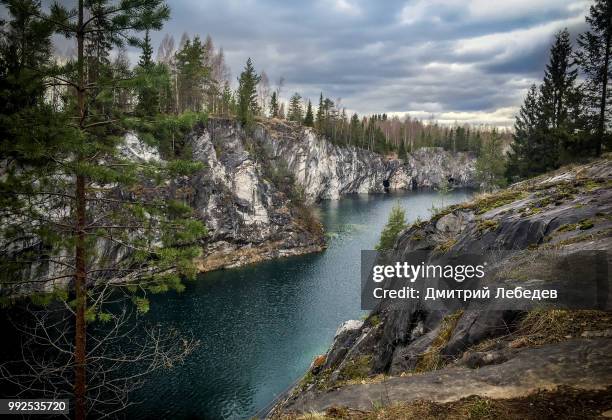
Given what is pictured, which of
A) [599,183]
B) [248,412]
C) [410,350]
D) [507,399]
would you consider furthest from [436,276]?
[248,412]

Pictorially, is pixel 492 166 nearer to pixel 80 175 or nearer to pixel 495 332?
pixel 495 332

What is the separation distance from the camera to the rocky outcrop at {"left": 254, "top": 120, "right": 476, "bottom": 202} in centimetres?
9025

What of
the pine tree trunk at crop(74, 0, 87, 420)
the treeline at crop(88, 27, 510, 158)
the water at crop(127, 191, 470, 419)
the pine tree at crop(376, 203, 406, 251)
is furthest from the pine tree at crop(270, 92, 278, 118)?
the pine tree trunk at crop(74, 0, 87, 420)

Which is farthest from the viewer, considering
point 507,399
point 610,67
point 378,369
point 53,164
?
point 610,67

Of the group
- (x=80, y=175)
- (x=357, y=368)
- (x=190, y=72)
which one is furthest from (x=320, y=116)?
(x=80, y=175)

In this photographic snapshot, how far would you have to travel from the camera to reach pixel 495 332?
7.00 metres

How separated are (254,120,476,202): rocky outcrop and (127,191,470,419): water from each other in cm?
3221

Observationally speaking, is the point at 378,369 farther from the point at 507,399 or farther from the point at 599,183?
the point at 599,183

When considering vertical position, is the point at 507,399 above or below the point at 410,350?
above

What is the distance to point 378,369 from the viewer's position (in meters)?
11.4

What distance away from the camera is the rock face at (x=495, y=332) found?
5.09 metres

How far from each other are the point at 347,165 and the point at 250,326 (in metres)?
88.5

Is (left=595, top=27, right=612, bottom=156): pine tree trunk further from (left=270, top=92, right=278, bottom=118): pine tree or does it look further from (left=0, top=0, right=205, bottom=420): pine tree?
(left=270, top=92, right=278, bottom=118): pine tree

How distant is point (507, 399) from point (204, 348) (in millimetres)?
28961
